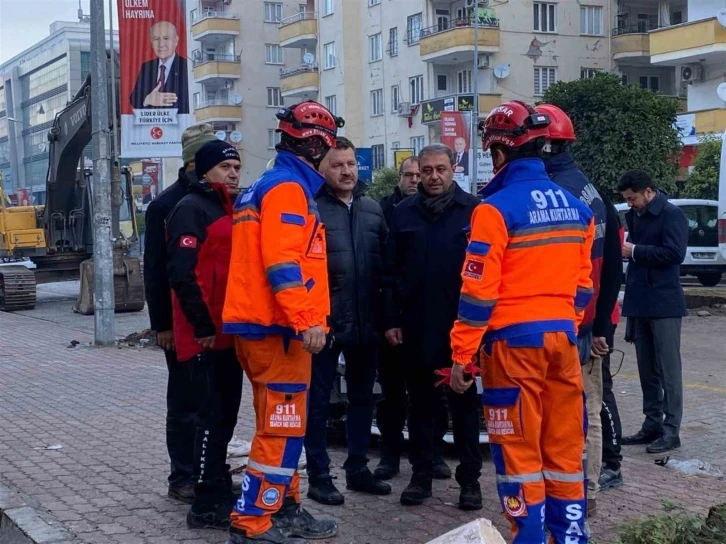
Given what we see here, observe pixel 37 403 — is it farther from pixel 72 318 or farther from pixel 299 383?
pixel 72 318

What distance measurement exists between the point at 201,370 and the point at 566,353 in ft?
6.83

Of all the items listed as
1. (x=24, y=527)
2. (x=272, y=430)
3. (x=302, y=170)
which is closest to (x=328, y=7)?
(x=302, y=170)

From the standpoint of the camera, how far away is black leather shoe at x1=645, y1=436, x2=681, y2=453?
7477mm

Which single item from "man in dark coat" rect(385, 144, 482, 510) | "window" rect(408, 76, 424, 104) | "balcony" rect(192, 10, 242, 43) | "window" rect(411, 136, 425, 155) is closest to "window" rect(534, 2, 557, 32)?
"window" rect(408, 76, 424, 104)

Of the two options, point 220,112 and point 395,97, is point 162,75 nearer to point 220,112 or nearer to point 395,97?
point 395,97

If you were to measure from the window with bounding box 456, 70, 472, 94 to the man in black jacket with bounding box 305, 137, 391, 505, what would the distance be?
135ft

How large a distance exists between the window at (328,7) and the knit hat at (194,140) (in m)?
49.2

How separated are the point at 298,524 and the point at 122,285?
1533 cm

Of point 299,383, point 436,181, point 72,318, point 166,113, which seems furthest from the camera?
point 72,318

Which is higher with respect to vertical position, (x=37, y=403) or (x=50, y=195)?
(x=50, y=195)

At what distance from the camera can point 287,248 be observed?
16.2 ft

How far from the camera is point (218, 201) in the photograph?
5.82m

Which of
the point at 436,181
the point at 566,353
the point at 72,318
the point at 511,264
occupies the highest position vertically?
the point at 436,181

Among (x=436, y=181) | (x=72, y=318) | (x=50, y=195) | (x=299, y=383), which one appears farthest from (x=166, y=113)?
(x=299, y=383)
